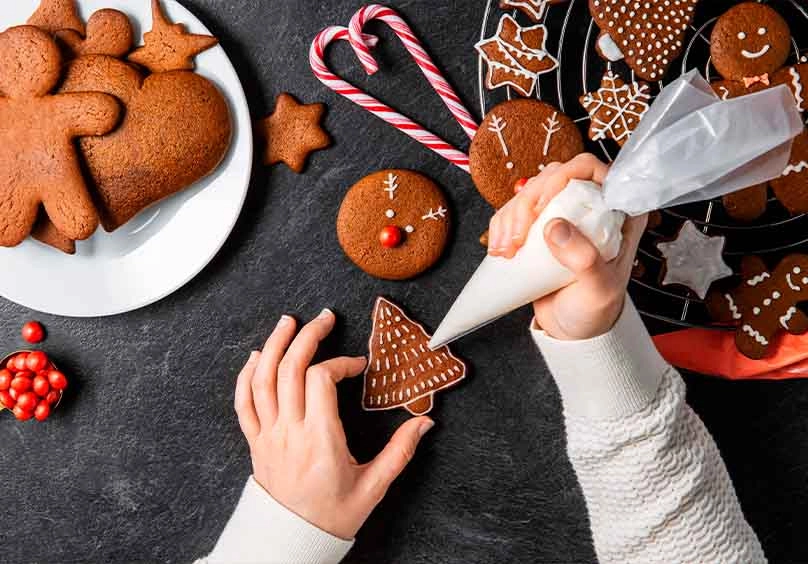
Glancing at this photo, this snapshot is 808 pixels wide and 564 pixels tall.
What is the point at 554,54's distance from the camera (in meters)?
1.45

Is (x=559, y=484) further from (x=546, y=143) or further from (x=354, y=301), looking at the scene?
(x=546, y=143)

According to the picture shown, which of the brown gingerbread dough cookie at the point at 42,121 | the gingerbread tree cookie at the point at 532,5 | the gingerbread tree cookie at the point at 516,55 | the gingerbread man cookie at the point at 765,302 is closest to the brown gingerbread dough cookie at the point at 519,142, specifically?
the gingerbread tree cookie at the point at 516,55

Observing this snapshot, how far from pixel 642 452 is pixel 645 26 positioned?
769mm

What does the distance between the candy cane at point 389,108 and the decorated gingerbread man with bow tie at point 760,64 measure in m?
0.48

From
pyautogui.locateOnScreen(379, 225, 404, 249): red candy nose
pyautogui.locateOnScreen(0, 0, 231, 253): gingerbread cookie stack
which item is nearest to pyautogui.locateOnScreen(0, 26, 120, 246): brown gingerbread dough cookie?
pyautogui.locateOnScreen(0, 0, 231, 253): gingerbread cookie stack

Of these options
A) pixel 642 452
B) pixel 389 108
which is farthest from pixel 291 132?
pixel 642 452

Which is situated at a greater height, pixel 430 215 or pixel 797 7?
pixel 797 7

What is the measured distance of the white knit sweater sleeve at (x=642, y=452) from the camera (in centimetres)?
115

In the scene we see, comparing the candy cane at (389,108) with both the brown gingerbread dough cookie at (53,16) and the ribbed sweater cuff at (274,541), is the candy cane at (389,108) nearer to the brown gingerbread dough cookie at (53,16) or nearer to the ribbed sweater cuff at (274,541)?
the brown gingerbread dough cookie at (53,16)

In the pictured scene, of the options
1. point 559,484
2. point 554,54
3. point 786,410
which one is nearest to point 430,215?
point 554,54

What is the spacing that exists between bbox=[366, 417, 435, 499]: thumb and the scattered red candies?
74 cm

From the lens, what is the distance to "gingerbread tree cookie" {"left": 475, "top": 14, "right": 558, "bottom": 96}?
4.57 feet

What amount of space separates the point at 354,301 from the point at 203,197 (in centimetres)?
36

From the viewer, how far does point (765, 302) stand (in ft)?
4.62
